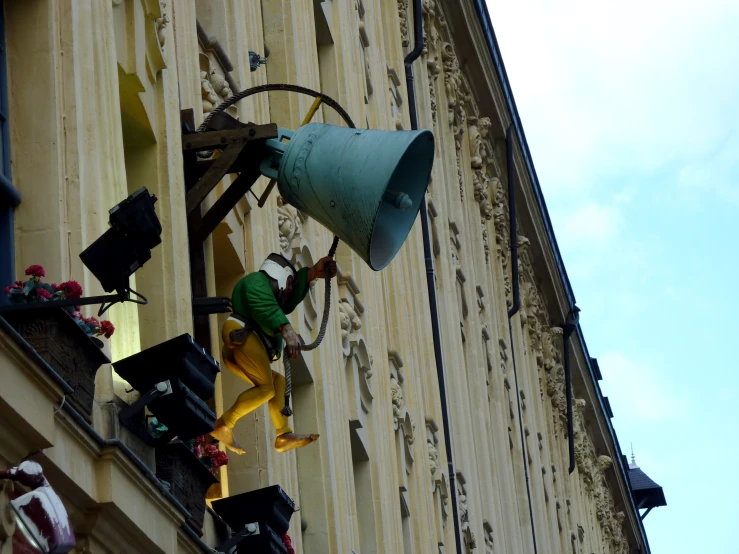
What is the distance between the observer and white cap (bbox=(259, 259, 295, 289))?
13195mm

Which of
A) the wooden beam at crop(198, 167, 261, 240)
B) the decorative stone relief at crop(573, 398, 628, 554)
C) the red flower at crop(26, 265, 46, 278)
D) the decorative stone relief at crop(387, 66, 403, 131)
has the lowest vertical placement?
the red flower at crop(26, 265, 46, 278)

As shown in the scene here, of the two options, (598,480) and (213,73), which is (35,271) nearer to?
(213,73)

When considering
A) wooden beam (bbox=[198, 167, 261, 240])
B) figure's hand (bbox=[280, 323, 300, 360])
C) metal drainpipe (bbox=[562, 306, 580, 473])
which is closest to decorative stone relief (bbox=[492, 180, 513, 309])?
metal drainpipe (bbox=[562, 306, 580, 473])

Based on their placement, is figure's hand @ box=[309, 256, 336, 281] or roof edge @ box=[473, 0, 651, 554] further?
roof edge @ box=[473, 0, 651, 554]

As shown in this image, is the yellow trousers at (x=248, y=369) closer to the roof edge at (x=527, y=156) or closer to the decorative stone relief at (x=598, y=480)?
the roof edge at (x=527, y=156)

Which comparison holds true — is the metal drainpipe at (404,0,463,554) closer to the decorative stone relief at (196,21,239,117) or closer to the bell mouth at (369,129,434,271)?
the decorative stone relief at (196,21,239,117)

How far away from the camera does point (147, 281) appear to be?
12.6 meters

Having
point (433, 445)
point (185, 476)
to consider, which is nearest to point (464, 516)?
point (433, 445)

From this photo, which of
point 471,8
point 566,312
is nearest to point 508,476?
point 471,8

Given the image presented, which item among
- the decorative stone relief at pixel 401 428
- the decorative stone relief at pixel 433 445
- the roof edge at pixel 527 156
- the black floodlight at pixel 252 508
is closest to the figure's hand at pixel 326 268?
the black floodlight at pixel 252 508

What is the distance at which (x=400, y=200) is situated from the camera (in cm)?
1213

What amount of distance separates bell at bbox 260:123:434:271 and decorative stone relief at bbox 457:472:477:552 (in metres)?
15.6

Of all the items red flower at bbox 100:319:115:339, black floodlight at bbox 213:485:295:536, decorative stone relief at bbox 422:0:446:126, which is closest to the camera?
red flower at bbox 100:319:115:339

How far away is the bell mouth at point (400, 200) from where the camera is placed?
1209 cm
